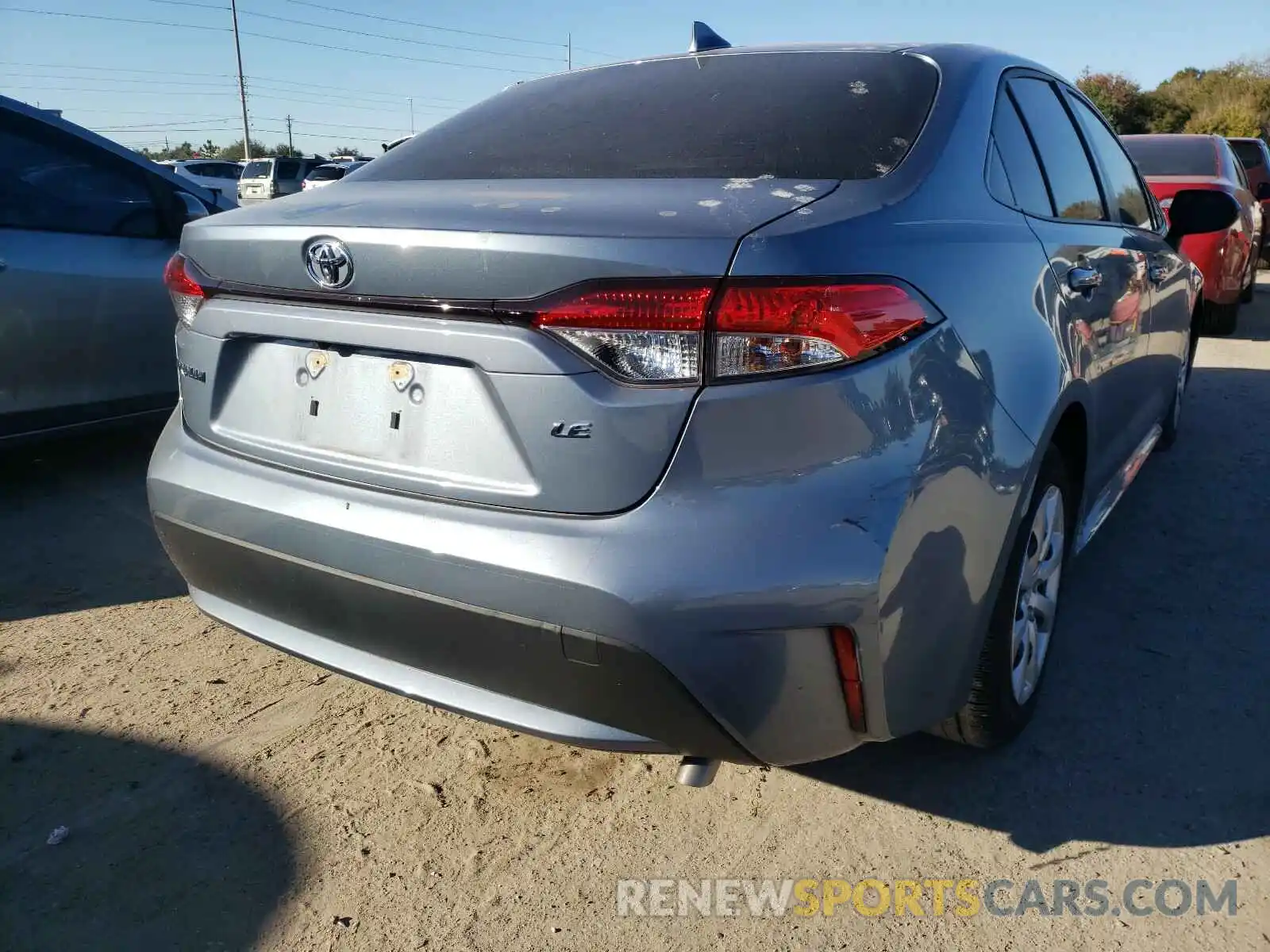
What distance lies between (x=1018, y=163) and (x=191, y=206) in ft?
11.6

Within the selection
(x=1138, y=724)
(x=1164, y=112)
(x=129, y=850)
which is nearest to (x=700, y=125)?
(x=1138, y=724)

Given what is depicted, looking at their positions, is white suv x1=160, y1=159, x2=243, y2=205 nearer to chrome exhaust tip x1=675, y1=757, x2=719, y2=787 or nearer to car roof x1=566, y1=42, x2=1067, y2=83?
car roof x1=566, y1=42, x2=1067, y2=83

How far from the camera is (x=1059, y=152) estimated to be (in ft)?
9.27

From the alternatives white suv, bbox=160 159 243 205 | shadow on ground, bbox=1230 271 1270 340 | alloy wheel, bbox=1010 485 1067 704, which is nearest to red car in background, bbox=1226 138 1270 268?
shadow on ground, bbox=1230 271 1270 340

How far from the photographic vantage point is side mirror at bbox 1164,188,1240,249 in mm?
3578

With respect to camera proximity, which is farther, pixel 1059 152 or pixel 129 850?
pixel 1059 152

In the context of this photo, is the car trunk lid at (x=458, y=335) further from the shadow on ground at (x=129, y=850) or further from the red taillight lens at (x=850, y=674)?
the shadow on ground at (x=129, y=850)

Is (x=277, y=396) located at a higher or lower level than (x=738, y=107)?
lower

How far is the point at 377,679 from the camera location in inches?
76.7

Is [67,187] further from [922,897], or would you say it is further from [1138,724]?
[1138,724]

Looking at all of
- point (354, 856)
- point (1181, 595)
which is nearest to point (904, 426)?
point (354, 856)

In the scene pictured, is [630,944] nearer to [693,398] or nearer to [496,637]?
[496,637]

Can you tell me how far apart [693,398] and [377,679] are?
0.84 metres

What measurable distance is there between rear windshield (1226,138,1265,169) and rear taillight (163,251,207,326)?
12.7 m
